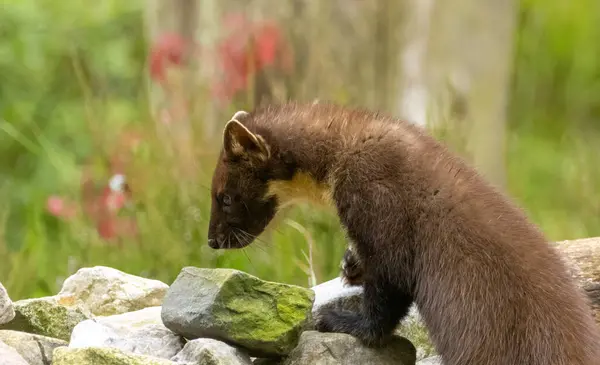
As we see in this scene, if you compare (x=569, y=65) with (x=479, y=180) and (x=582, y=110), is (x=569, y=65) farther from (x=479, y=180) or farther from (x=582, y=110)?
(x=479, y=180)

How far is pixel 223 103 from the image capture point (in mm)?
7172

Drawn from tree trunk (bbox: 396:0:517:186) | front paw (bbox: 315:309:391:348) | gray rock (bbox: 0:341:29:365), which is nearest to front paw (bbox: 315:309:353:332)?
front paw (bbox: 315:309:391:348)

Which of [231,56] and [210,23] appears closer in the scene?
[231,56]

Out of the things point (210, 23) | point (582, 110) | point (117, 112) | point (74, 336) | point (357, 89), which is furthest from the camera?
point (582, 110)

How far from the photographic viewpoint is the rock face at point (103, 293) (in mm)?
4301

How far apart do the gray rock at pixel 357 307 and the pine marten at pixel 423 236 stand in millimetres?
114

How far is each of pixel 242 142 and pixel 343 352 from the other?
2.89 ft

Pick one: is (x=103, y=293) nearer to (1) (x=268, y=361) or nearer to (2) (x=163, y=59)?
(1) (x=268, y=361)

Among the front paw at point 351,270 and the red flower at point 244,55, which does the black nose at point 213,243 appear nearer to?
the front paw at point 351,270

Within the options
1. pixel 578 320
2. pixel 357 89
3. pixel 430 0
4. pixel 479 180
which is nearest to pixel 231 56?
pixel 357 89

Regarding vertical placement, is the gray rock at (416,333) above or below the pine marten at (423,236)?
below

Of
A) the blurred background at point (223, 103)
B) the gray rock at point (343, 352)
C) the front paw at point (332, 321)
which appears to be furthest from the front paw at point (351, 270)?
the blurred background at point (223, 103)

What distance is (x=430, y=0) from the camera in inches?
336

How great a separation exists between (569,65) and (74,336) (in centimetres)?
1021
